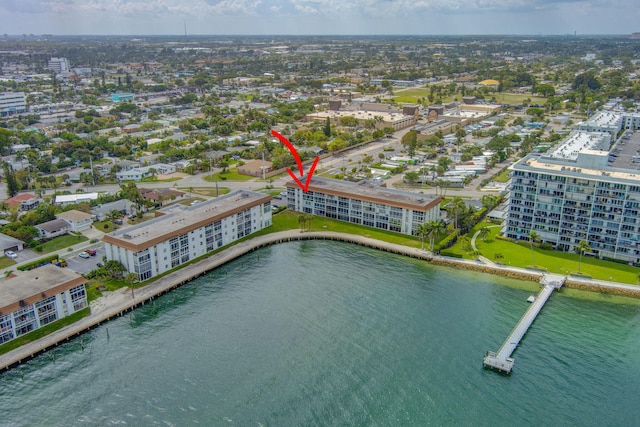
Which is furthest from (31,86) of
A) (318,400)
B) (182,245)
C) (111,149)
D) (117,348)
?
(318,400)

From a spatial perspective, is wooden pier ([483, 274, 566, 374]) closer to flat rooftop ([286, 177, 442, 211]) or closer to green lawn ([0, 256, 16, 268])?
flat rooftop ([286, 177, 442, 211])

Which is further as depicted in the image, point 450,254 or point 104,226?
point 104,226

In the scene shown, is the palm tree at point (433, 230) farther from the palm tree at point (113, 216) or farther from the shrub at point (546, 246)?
the palm tree at point (113, 216)

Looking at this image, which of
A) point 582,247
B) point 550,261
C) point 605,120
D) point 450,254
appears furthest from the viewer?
point 605,120

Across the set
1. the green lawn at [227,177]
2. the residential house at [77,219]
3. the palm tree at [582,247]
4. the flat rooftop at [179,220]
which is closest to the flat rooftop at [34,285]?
the flat rooftop at [179,220]

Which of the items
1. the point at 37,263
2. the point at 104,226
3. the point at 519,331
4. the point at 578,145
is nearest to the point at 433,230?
the point at 519,331

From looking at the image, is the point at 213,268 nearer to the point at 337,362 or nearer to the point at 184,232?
the point at 184,232
